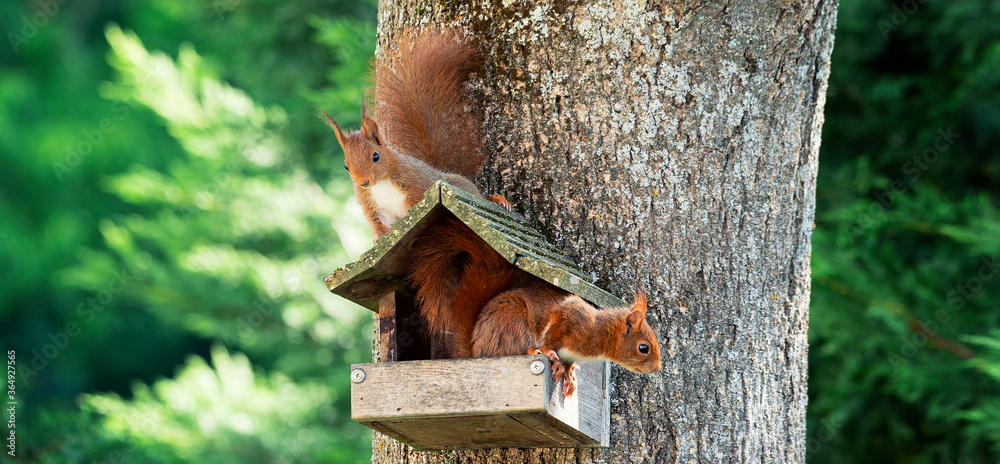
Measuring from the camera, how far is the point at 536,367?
3.92 ft

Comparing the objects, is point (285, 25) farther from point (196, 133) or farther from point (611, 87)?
point (611, 87)

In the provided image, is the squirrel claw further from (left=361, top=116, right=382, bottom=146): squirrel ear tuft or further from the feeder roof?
(left=361, top=116, right=382, bottom=146): squirrel ear tuft

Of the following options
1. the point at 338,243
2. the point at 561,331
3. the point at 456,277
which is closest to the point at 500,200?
the point at 456,277

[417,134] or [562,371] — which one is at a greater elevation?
[417,134]

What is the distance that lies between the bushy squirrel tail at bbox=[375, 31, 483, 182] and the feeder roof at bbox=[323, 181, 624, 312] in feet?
0.61

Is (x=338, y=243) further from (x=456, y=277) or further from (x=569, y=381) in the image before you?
(x=569, y=381)

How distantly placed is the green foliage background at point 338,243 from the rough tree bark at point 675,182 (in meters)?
0.61

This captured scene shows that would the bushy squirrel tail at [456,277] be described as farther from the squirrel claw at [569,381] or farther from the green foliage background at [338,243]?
the green foliage background at [338,243]

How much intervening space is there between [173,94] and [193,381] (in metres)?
1.41

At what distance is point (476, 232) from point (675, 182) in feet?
1.21

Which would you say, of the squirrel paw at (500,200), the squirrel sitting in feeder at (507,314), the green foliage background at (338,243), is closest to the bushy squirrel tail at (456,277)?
the squirrel sitting in feeder at (507,314)

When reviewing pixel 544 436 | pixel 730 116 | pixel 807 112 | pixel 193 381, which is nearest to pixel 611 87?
pixel 730 116

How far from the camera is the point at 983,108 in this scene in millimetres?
3617

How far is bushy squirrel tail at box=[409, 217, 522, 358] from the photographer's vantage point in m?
1.33
